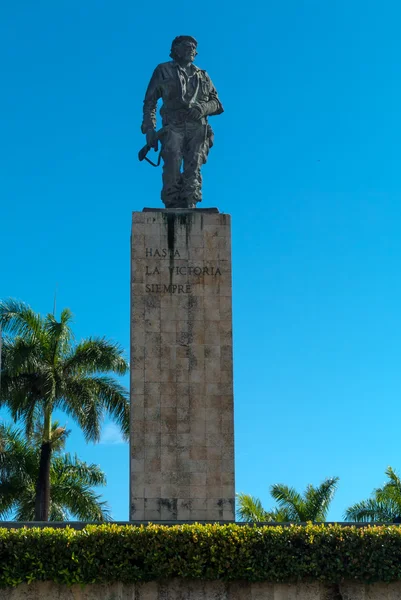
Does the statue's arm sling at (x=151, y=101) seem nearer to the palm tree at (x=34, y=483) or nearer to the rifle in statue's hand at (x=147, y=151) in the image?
the rifle in statue's hand at (x=147, y=151)

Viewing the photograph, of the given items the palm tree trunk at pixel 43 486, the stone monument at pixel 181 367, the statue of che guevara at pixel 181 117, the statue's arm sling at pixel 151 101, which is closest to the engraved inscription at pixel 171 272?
the stone monument at pixel 181 367

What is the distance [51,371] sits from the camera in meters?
35.8

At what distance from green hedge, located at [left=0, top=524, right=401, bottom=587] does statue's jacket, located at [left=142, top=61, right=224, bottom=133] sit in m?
10.9

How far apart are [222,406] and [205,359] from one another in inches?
41.4

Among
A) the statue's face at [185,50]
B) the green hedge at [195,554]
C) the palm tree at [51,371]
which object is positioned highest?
the statue's face at [185,50]

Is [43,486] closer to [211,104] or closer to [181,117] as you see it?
[181,117]

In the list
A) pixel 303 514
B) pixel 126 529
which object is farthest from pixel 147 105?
pixel 303 514

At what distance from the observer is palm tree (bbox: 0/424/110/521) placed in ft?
121

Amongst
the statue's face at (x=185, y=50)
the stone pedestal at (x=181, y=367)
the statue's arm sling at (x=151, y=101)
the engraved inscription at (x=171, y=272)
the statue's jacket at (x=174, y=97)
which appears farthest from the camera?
the statue's face at (x=185, y=50)

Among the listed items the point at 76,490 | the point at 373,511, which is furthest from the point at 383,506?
the point at 76,490

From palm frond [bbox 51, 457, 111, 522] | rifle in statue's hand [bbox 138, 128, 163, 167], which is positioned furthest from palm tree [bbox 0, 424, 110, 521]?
rifle in statue's hand [bbox 138, 128, 163, 167]

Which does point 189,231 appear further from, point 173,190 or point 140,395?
point 140,395

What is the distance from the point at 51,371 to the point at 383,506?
11.1 meters

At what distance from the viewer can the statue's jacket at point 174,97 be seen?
26.1 m
